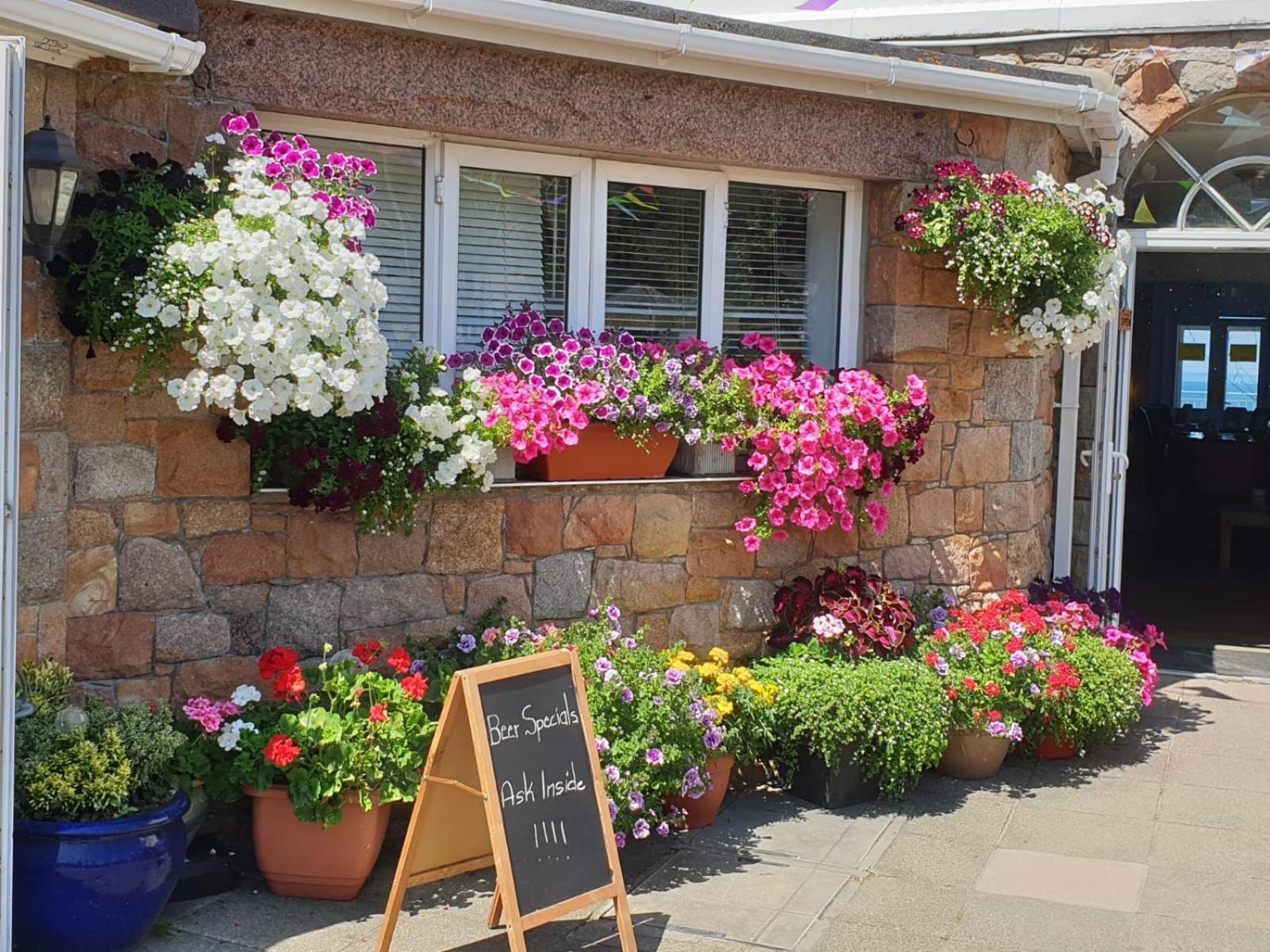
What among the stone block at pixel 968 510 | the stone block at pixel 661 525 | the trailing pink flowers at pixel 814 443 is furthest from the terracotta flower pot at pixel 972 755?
the stone block at pixel 661 525

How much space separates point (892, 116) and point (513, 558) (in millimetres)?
2457

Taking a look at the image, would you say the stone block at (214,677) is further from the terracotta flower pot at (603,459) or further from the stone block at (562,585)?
the terracotta flower pot at (603,459)

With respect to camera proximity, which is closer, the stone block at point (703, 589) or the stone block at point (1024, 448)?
the stone block at point (703, 589)

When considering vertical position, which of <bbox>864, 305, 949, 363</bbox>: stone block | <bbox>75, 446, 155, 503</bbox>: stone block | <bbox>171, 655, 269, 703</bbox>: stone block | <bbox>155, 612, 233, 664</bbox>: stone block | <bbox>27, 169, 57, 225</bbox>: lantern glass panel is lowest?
<bbox>171, 655, 269, 703</bbox>: stone block

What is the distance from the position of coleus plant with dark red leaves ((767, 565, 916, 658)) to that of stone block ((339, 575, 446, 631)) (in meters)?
1.45

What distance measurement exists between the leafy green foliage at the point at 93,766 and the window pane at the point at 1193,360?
17.6m

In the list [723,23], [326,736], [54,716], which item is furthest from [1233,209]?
[54,716]

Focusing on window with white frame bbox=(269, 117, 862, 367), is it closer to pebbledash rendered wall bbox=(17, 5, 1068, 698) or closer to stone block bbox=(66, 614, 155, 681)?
pebbledash rendered wall bbox=(17, 5, 1068, 698)

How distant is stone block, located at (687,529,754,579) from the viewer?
5547mm

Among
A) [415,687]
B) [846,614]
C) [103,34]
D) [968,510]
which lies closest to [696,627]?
[846,614]

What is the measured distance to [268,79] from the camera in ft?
15.2

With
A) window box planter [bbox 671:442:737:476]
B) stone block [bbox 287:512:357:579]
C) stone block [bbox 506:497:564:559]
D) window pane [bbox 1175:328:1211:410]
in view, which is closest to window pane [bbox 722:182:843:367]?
window box planter [bbox 671:442:737:476]

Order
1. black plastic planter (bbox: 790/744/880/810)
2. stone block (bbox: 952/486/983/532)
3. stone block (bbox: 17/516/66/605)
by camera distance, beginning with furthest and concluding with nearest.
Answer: stone block (bbox: 952/486/983/532)
black plastic planter (bbox: 790/744/880/810)
stone block (bbox: 17/516/66/605)

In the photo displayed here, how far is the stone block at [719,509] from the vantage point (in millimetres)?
5527
